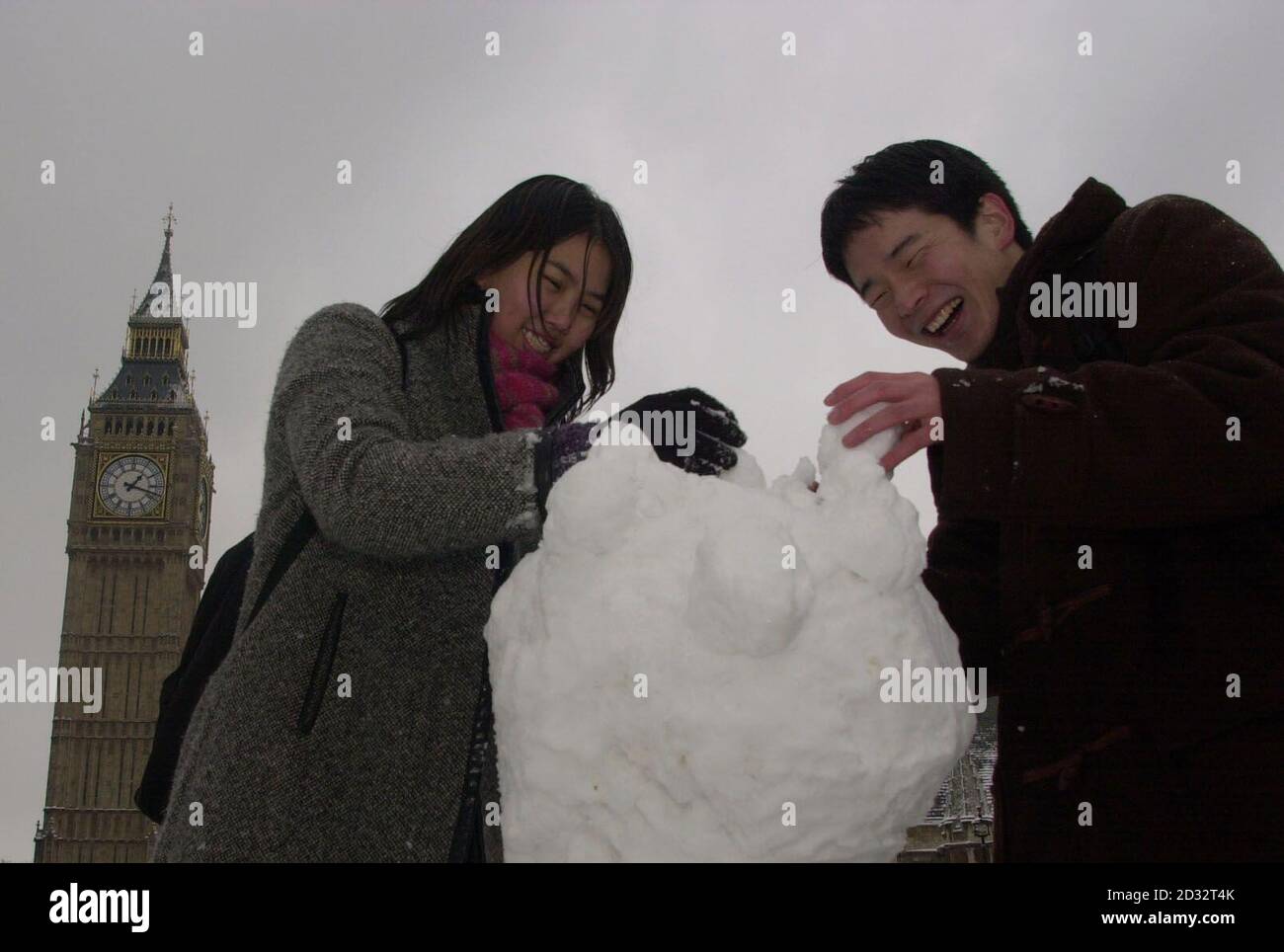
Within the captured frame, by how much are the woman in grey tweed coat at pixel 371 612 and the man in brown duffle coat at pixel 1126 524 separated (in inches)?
14.8

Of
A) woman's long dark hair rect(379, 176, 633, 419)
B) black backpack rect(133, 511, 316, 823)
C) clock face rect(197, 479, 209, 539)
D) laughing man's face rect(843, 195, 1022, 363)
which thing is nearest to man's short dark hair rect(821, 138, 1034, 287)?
laughing man's face rect(843, 195, 1022, 363)

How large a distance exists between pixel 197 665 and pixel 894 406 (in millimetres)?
1031

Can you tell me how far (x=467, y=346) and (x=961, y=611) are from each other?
2.73 feet

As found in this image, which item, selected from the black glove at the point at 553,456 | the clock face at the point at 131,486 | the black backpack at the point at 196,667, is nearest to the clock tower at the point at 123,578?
the clock face at the point at 131,486

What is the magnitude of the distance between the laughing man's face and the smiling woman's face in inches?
18.9

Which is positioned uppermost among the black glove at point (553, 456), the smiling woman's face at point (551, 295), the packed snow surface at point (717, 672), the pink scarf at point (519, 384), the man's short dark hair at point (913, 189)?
the man's short dark hair at point (913, 189)

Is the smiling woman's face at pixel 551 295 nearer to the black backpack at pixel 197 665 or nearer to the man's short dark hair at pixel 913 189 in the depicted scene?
the black backpack at pixel 197 665

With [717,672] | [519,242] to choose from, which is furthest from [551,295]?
[717,672]

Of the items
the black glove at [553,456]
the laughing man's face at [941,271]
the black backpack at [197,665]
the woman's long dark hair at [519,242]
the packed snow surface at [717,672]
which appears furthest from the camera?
the laughing man's face at [941,271]

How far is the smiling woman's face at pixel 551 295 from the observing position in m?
1.63

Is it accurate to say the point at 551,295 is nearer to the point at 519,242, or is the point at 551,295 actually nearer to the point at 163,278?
the point at 519,242

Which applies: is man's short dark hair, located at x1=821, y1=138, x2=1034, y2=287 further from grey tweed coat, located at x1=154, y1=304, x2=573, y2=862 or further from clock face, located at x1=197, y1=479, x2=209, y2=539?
clock face, located at x1=197, y1=479, x2=209, y2=539
